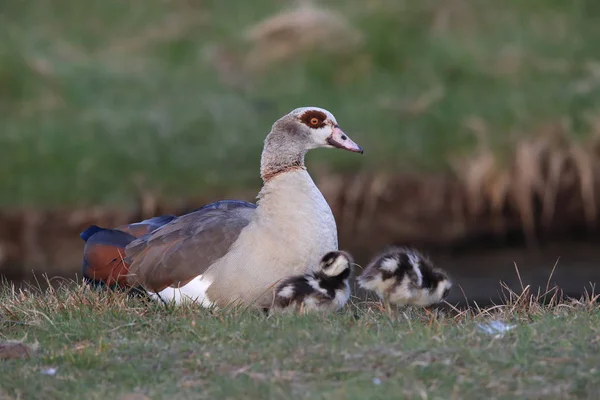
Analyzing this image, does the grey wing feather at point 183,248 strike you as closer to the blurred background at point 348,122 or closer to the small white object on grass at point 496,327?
the small white object on grass at point 496,327

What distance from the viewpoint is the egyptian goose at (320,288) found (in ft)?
20.8

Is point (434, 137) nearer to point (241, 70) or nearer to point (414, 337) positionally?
point (241, 70)

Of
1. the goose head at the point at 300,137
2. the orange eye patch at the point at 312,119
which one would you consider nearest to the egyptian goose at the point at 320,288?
the goose head at the point at 300,137

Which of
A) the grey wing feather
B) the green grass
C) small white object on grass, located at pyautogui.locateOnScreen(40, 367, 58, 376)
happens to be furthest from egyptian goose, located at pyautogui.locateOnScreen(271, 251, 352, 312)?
the green grass

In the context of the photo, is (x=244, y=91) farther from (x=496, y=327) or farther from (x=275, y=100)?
(x=496, y=327)

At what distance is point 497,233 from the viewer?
1185 cm

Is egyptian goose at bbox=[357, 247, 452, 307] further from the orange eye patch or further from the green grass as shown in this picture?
the green grass

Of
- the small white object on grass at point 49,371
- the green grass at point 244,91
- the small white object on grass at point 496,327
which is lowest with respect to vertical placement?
the small white object on grass at point 49,371

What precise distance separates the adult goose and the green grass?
15.9ft

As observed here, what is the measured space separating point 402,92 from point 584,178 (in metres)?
2.60

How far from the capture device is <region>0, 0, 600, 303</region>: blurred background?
11.9 meters

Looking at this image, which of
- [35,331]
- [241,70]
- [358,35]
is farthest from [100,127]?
[35,331]

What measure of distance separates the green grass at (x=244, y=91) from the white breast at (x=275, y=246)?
529 centimetres

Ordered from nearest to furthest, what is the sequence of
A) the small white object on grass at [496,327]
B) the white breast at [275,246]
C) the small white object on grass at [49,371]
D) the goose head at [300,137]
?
the small white object on grass at [49,371] < the small white object on grass at [496,327] < the white breast at [275,246] < the goose head at [300,137]
